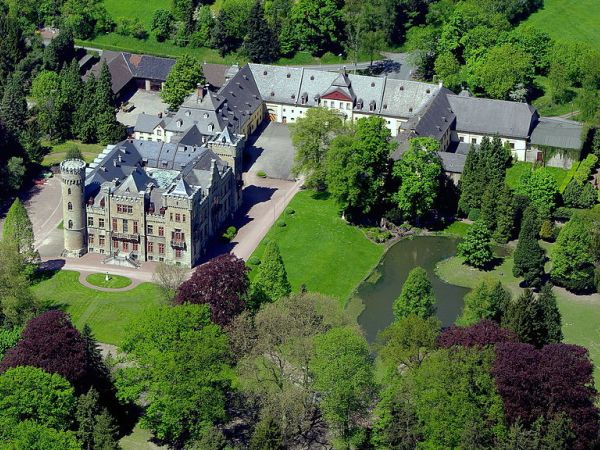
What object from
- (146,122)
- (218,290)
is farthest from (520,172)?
(218,290)

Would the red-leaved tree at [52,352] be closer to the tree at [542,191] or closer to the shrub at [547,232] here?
the shrub at [547,232]

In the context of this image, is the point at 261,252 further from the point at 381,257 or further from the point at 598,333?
the point at 598,333

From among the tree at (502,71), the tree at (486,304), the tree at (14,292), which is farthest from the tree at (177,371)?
the tree at (502,71)

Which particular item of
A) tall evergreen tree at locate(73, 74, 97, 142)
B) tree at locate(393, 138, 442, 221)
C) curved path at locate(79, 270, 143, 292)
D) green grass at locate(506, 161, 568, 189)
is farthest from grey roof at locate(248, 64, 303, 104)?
curved path at locate(79, 270, 143, 292)

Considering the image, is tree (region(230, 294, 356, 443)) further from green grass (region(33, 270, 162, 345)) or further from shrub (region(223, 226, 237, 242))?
shrub (region(223, 226, 237, 242))

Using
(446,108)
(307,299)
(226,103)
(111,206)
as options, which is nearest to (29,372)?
(307,299)
